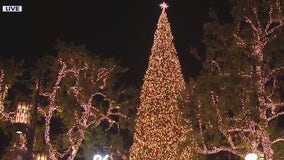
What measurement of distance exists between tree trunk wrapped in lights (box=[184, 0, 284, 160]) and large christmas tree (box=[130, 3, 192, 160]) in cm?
468

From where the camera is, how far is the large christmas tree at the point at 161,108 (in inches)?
919

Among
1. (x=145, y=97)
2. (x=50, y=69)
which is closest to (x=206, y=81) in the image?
(x=145, y=97)

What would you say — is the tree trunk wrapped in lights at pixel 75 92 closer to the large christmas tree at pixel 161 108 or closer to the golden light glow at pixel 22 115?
the large christmas tree at pixel 161 108

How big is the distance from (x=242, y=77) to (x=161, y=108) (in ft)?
19.6

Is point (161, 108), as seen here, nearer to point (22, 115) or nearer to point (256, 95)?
point (256, 95)

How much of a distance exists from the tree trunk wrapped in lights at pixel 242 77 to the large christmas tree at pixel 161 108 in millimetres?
4679

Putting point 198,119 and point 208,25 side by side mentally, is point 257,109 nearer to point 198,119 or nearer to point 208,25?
point 198,119

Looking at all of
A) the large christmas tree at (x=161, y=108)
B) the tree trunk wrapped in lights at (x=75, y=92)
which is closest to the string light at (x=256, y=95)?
the large christmas tree at (x=161, y=108)

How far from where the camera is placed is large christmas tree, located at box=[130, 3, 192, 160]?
2334 cm

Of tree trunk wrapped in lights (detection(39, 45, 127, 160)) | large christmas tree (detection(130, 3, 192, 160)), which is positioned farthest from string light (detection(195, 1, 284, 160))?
tree trunk wrapped in lights (detection(39, 45, 127, 160))

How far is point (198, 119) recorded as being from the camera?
18.7 m

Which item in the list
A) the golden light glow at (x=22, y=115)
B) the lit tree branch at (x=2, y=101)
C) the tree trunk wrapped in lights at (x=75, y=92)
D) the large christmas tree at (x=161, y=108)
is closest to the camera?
the golden light glow at (x=22, y=115)

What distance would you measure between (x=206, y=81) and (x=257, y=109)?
1.91 meters

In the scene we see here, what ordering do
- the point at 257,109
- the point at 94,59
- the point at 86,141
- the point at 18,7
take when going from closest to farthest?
the point at 257,109, the point at 18,7, the point at 94,59, the point at 86,141
